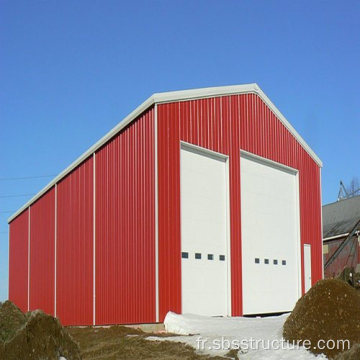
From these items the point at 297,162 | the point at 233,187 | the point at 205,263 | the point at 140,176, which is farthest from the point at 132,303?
the point at 297,162

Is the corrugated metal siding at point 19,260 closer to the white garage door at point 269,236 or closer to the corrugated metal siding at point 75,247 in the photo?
the corrugated metal siding at point 75,247

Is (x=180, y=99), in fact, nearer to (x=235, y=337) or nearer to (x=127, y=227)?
(x=127, y=227)

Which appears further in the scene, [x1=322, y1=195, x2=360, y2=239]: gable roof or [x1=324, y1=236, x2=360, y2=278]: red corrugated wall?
[x1=322, y1=195, x2=360, y2=239]: gable roof

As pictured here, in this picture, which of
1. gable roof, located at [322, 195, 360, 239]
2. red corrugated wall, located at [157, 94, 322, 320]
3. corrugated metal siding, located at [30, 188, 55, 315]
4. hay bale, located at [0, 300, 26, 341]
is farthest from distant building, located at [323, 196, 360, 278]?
hay bale, located at [0, 300, 26, 341]

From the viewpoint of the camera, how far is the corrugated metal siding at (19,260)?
97.2ft

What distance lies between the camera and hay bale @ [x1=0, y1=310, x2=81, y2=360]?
411 inches

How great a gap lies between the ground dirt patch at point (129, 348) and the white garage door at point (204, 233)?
3.42 m

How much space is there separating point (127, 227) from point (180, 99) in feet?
14.8

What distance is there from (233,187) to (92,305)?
6.54 metres

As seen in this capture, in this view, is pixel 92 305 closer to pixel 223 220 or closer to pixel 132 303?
pixel 132 303

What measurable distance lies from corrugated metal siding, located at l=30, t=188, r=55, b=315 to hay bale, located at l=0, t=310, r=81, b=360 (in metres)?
15.2

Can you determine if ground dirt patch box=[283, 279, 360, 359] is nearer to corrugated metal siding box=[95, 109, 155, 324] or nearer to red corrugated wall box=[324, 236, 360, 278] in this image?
corrugated metal siding box=[95, 109, 155, 324]

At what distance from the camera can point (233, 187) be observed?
22.2 m

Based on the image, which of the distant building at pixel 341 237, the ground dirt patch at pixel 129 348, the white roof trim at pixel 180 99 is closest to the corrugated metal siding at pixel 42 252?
the white roof trim at pixel 180 99
